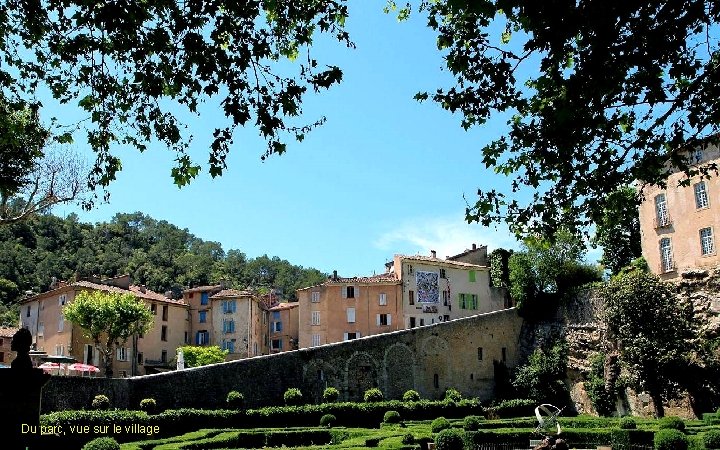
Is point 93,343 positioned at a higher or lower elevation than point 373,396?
higher

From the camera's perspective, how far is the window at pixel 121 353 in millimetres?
48562

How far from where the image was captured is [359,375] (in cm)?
3984

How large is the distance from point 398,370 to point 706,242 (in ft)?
61.6

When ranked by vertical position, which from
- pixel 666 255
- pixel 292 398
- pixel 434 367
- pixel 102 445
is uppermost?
pixel 666 255

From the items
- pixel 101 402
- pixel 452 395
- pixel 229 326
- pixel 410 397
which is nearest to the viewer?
pixel 101 402

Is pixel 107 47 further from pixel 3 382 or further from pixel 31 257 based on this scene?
pixel 31 257

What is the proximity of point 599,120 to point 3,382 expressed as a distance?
6998 mm

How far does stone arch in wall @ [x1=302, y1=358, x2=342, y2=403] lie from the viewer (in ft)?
125

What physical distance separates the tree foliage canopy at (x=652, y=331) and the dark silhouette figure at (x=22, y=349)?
31.9 m

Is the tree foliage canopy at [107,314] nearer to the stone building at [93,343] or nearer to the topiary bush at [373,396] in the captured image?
the stone building at [93,343]

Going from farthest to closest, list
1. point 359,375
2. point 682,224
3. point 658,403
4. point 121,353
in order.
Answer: point 121,353 < point 359,375 < point 682,224 < point 658,403

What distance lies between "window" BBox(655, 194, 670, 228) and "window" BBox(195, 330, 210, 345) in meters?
37.2

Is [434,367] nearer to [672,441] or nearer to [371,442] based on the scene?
[371,442]

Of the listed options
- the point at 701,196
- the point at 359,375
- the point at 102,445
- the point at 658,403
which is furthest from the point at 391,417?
the point at 701,196
